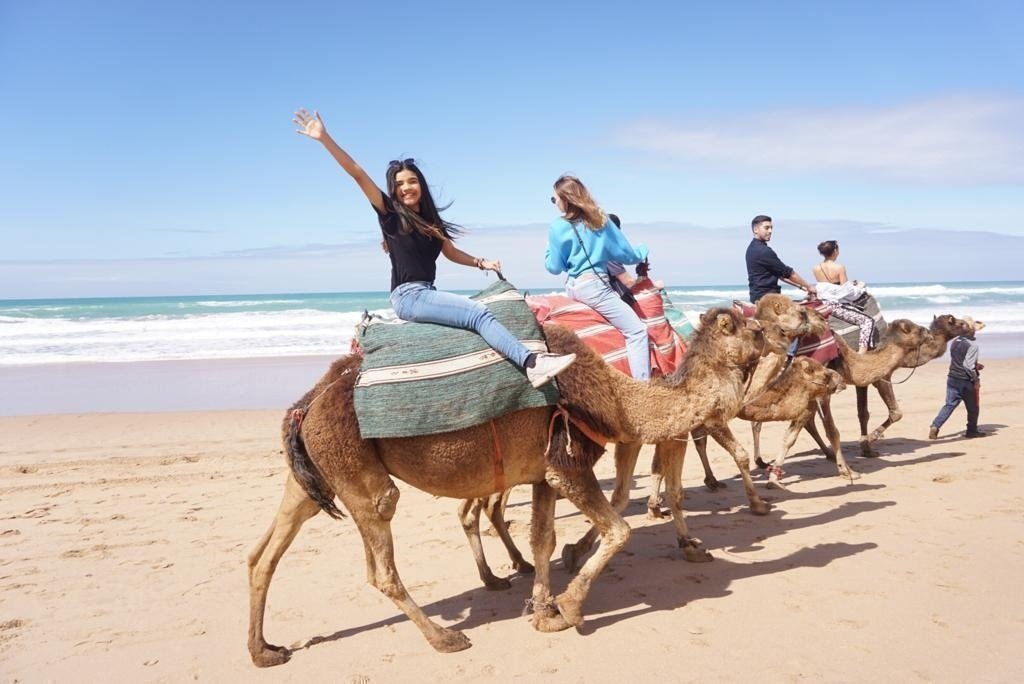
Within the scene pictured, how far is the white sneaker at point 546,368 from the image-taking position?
4.45 m

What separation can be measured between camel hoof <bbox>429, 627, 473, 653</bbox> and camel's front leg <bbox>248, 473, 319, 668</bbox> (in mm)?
1008

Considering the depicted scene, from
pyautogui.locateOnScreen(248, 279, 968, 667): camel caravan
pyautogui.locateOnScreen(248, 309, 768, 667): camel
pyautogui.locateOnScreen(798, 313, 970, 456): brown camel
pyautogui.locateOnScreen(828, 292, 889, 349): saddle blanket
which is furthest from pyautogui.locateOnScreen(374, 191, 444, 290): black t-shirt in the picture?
pyautogui.locateOnScreen(828, 292, 889, 349): saddle blanket

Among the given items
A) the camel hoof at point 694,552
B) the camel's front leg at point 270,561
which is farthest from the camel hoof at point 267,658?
the camel hoof at point 694,552

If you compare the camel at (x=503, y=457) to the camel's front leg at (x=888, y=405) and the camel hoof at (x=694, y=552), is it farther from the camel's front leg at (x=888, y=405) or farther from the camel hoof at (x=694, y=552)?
the camel's front leg at (x=888, y=405)

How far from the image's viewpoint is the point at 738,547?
6.67 meters

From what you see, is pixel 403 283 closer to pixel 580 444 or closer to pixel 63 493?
pixel 580 444

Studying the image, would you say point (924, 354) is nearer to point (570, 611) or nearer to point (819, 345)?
point (819, 345)

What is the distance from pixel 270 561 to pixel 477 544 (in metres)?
1.77

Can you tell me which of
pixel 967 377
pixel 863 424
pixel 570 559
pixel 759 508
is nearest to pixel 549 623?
pixel 570 559

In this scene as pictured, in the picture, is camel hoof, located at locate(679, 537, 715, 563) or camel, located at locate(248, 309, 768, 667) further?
camel hoof, located at locate(679, 537, 715, 563)

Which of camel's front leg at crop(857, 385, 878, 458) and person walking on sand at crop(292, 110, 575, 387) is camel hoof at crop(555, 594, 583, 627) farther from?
camel's front leg at crop(857, 385, 878, 458)

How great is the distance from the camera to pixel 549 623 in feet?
16.4

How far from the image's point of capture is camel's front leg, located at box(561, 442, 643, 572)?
20.1 ft

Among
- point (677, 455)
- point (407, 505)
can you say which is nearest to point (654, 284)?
point (677, 455)
